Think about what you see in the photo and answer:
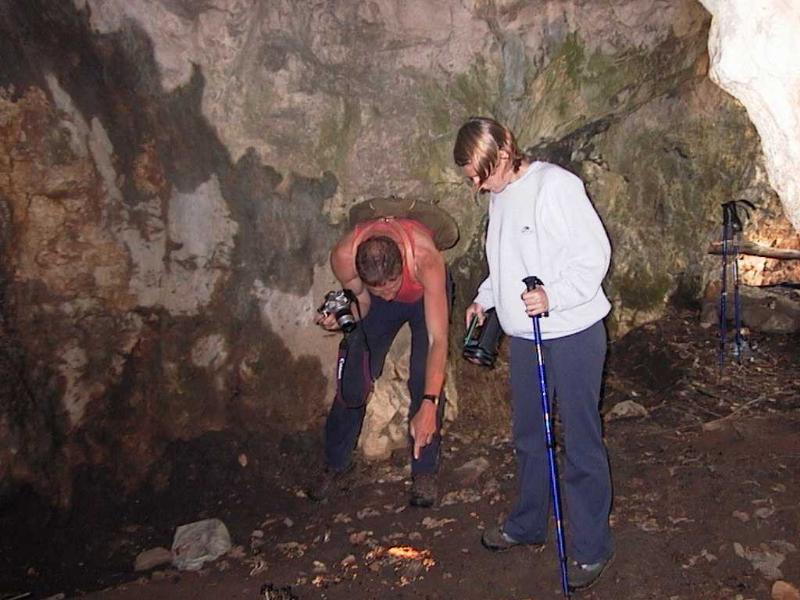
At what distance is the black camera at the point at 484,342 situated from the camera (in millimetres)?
3469

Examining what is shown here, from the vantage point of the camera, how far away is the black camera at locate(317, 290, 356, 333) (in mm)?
4152

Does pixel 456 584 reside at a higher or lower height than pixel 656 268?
lower

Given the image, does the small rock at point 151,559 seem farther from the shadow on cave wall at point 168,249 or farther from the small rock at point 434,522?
the small rock at point 434,522

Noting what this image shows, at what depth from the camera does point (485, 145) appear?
3.05m

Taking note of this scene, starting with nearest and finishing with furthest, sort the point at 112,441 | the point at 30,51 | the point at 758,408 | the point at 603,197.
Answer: the point at 30,51, the point at 112,441, the point at 758,408, the point at 603,197

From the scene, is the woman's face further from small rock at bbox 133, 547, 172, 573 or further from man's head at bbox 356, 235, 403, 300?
small rock at bbox 133, 547, 172, 573

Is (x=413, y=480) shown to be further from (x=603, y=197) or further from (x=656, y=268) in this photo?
(x=656, y=268)

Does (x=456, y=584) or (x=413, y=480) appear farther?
(x=413, y=480)

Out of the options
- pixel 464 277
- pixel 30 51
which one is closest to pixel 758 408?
pixel 464 277

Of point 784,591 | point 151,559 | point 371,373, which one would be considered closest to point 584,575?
point 784,591

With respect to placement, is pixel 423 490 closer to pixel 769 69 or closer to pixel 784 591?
pixel 784 591

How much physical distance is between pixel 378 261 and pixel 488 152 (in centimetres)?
113

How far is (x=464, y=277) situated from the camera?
6020mm

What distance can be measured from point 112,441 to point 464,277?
3.03m
